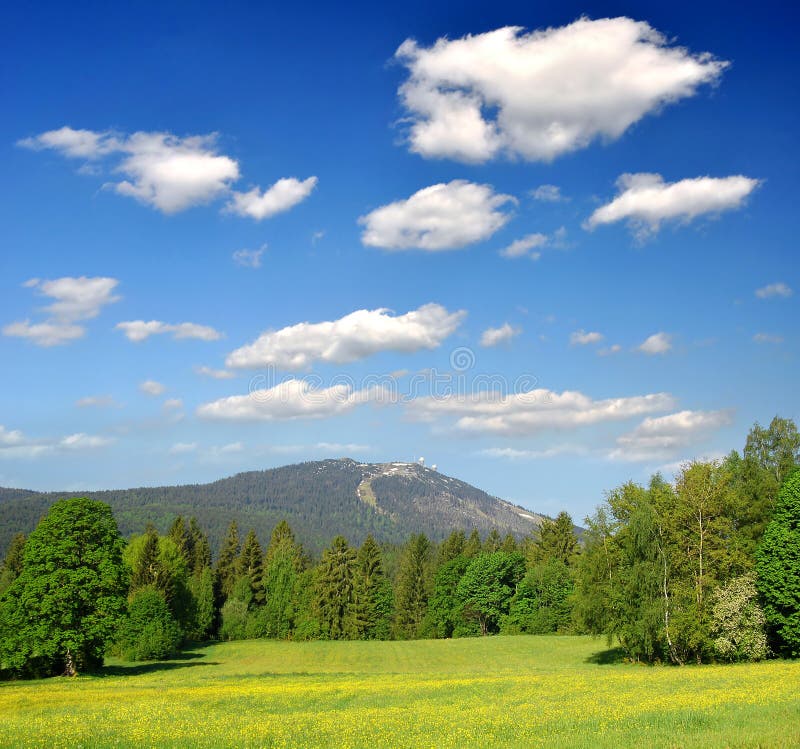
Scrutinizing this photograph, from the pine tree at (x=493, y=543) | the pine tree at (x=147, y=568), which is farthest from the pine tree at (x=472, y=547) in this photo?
the pine tree at (x=147, y=568)

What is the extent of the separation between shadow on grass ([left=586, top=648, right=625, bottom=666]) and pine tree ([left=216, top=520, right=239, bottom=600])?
242ft

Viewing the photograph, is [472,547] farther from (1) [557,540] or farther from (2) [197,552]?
(2) [197,552]

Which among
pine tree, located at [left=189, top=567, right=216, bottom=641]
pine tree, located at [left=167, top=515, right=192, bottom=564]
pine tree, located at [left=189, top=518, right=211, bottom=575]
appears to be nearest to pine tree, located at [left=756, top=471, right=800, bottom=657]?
pine tree, located at [left=189, top=567, right=216, bottom=641]

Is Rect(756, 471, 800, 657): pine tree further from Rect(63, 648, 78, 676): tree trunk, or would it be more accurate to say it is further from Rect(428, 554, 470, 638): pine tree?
Rect(428, 554, 470, 638): pine tree

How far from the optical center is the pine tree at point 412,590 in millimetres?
121562

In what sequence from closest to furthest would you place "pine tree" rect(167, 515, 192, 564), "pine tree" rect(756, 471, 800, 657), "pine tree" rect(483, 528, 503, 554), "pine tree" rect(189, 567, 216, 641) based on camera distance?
"pine tree" rect(756, 471, 800, 657) → "pine tree" rect(189, 567, 216, 641) → "pine tree" rect(167, 515, 192, 564) → "pine tree" rect(483, 528, 503, 554)

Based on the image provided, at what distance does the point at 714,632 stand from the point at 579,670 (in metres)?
10.9

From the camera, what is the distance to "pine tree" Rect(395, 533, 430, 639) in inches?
4786

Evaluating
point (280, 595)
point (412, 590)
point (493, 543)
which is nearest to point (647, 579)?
point (280, 595)

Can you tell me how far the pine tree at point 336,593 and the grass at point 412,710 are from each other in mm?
56648

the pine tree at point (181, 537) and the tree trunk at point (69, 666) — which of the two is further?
the pine tree at point (181, 537)

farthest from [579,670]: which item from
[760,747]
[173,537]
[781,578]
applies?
[173,537]

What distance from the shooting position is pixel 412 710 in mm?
28859

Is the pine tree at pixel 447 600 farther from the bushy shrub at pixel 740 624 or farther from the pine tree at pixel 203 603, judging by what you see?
the bushy shrub at pixel 740 624
